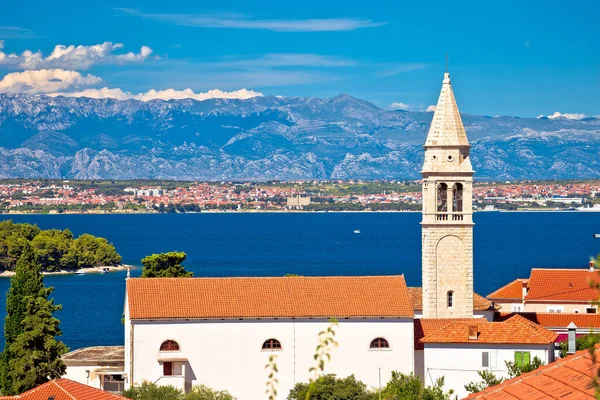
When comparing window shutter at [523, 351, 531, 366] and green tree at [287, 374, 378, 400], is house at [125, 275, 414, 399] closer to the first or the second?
green tree at [287, 374, 378, 400]

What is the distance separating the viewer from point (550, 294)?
4925 cm

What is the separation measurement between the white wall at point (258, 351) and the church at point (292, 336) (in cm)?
3

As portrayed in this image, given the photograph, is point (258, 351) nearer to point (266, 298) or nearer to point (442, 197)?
point (266, 298)

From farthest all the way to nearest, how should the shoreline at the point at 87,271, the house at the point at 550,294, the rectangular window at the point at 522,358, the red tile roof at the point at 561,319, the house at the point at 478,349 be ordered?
the shoreline at the point at 87,271 < the house at the point at 550,294 < the red tile roof at the point at 561,319 < the house at the point at 478,349 < the rectangular window at the point at 522,358

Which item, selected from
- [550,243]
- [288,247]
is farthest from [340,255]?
[550,243]

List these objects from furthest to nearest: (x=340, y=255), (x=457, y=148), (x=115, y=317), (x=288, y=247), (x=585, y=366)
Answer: (x=288, y=247), (x=340, y=255), (x=115, y=317), (x=457, y=148), (x=585, y=366)

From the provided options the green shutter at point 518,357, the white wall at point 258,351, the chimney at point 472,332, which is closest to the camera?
the green shutter at point 518,357

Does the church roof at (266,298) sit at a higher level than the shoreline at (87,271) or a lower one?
lower

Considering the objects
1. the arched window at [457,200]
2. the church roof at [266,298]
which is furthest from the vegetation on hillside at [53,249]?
the church roof at [266,298]

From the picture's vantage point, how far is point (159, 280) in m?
34.7

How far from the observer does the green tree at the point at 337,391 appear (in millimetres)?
31625

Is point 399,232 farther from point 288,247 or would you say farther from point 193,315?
point 193,315

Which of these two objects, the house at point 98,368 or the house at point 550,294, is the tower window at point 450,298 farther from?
the house at point 550,294

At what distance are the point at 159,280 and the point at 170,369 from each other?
257 cm
